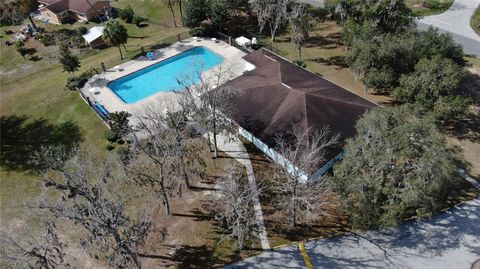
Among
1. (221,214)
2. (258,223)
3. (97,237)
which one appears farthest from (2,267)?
(258,223)

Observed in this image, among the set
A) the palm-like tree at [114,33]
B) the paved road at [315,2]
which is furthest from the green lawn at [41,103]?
the paved road at [315,2]

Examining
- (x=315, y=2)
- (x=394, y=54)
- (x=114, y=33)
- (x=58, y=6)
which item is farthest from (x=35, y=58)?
(x=394, y=54)

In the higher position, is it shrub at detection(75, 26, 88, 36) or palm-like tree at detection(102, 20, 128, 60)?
palm-like tree at detection(102, 20, 128, 60)

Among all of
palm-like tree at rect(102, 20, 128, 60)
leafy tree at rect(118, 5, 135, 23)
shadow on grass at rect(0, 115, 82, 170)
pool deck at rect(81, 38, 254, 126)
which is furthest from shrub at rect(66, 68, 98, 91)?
leafy tree at rect(118, 5, 135, 23)

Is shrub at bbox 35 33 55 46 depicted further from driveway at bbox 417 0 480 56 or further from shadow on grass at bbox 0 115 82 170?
driveway at bbox 417 0 480 56

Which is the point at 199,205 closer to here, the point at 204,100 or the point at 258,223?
the point at 258,223

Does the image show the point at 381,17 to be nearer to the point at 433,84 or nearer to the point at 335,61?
the point at 335,61

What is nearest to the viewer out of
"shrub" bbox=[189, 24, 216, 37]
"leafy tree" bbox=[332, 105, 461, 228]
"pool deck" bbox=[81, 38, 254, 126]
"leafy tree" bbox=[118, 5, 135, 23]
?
"leafy tree" bbox=[332, 105, 461, 228]
